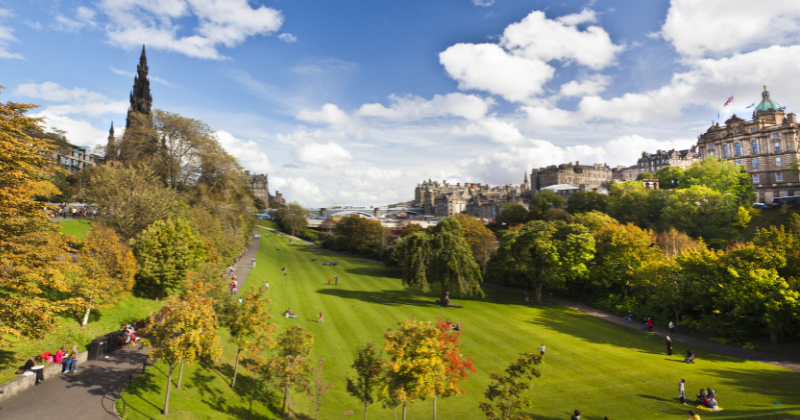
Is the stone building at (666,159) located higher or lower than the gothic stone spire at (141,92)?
higher

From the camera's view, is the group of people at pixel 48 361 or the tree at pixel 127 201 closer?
the group of people at pixel 48 361

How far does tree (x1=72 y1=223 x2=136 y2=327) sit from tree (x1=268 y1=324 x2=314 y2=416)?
12772 mm

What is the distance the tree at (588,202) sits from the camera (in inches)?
3351

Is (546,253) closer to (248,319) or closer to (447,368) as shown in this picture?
(447,368)

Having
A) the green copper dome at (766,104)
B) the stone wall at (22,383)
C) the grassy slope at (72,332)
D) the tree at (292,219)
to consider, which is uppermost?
the green copper dome at (766,104)

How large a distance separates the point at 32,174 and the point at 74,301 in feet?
18.2

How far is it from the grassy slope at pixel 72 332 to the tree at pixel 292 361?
32.2 ft

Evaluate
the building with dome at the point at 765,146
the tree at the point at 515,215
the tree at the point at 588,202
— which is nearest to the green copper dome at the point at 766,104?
the building with dome at the point at 765,146

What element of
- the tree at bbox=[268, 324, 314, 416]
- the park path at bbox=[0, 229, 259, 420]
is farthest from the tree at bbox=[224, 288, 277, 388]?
the park path at bbox=[0, 229, 259, 420]

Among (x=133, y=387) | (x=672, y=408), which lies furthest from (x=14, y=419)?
(x=672, y=408)

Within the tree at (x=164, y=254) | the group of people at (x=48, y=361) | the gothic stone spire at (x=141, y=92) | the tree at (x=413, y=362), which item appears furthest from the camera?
the gothic stone spire at (x=141, y=92)

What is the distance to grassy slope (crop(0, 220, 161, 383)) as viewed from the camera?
57.6ft

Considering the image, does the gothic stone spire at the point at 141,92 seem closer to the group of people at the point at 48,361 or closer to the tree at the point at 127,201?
the tree at the point at 127,201

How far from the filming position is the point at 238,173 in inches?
1992
